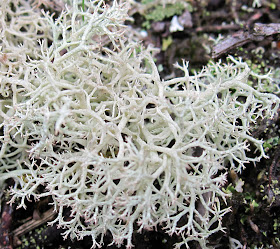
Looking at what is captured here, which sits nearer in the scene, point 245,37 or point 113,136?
point 113,136

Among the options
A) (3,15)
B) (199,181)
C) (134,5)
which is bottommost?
(199,181)

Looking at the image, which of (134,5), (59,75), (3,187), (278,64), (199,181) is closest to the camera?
(199,181)

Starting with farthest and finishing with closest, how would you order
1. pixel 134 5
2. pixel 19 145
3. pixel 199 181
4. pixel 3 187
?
pixel 134 5
pixel 3 187
pixel 19 145
pixel 199 181

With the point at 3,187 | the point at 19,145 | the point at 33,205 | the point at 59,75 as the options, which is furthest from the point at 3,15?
the point at 33,205

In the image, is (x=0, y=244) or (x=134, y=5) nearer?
(x=0, y=244)

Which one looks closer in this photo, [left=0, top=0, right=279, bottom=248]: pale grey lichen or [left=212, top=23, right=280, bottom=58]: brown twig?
[left=0, top=0, right=279, bottom=248]: pale grey lichen

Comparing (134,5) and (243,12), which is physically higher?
(134,5)

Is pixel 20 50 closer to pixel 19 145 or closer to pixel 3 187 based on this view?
pixel 19 145

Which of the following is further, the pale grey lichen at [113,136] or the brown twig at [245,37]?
the brown twig at [245,37]
